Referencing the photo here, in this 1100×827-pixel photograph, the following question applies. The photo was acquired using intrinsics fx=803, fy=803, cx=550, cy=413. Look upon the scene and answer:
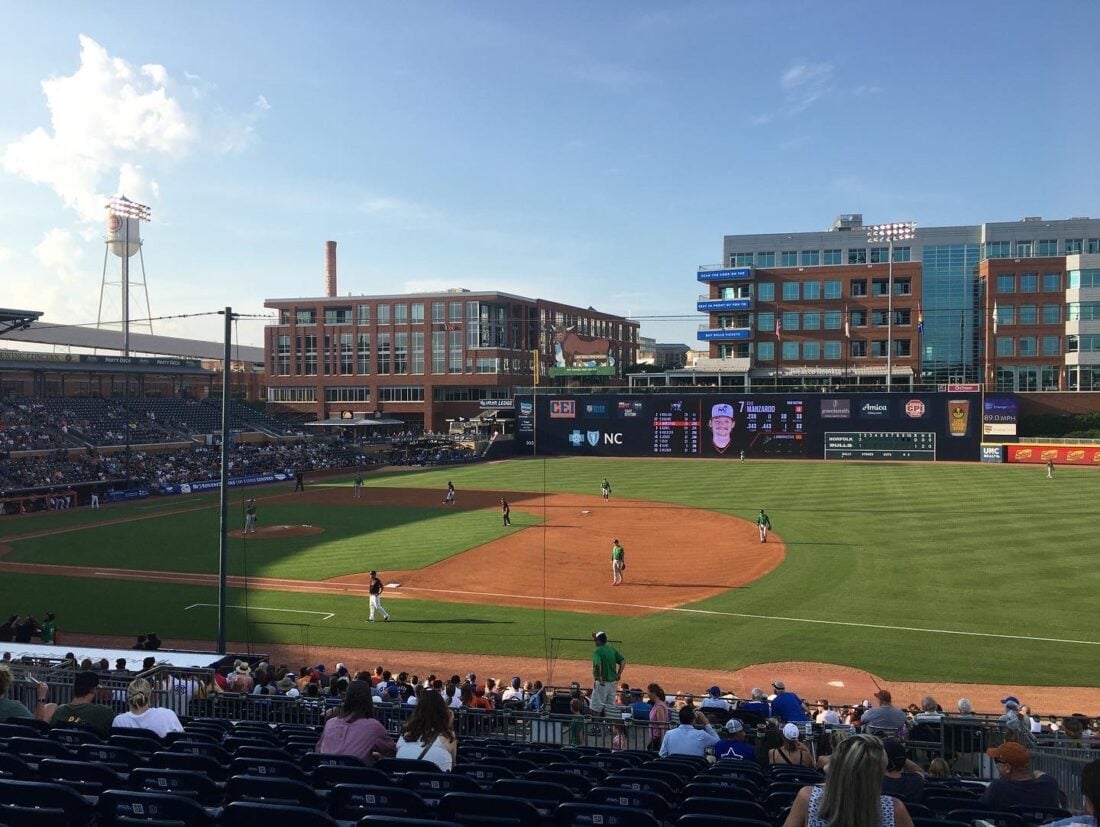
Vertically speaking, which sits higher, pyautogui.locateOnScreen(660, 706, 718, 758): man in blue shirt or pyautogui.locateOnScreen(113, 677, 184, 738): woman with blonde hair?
pyautogui.locateOnScreen(113, 677, 184, 738): woman with blonde hair

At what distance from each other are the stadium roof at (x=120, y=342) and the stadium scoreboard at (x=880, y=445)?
69.3 meters

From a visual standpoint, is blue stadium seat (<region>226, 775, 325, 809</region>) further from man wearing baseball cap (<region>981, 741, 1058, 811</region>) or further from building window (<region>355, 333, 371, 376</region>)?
building window (<region>355, 333, 371, 376</region>)

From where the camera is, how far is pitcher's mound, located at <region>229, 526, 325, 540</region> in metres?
39.1

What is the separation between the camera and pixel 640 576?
30.1 m

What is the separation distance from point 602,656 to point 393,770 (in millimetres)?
8932

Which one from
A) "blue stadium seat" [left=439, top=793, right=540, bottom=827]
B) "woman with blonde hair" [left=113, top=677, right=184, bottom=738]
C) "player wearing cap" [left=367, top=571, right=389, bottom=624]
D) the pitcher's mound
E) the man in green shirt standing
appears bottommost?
the pitcher's mound

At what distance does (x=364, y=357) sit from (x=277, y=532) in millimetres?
64302

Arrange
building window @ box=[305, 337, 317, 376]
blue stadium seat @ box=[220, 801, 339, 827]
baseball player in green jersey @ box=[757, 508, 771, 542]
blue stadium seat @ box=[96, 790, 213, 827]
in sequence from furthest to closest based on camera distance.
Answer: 1. building window @ box=[305, 337, 317, 376]
2. baseball player in green jersey @ box=[757, 508, 771, 542]
3. blue stadium seat @ box=[96, 790, 213, 827]
4. blue stadium seat @ box=[220, 801, 339, 827]

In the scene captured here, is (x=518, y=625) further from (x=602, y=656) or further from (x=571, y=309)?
(x=571, y=309)

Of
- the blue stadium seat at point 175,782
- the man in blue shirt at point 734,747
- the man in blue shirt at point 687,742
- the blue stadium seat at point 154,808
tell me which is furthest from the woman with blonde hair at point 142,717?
the man in blue shirt at point 734,747

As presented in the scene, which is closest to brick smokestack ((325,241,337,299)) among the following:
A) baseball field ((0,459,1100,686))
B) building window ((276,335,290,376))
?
building window ((276,335,290,376))

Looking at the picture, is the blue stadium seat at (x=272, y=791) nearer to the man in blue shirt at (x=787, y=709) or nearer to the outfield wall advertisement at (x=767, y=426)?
the man in blue shirt at (x=787, y=709)

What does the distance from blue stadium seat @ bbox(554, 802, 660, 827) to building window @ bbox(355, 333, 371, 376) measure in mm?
99837

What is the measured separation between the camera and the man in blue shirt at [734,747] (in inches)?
372
